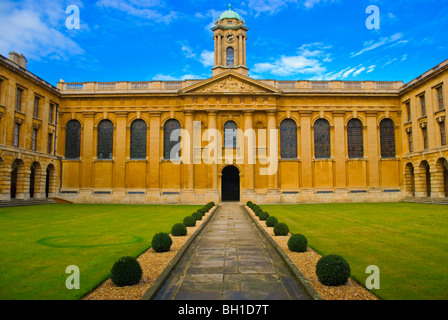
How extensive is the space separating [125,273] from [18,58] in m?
37.8

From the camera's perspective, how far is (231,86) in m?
37.3

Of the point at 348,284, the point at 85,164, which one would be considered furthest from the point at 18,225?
the point at 85,164

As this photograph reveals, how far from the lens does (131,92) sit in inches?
1510

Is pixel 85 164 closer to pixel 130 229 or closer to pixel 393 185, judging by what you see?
pixel 130 229

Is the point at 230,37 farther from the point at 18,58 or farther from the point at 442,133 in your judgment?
the point at 442,133

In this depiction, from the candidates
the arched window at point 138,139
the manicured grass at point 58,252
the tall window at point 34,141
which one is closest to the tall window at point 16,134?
the tall window at point 34,141

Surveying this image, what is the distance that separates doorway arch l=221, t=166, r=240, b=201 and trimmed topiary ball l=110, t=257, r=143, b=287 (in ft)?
104

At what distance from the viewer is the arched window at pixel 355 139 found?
38.7m

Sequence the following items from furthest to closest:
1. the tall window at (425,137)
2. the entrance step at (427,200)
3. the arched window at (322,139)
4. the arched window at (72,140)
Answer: the arched window at (72,140)
the arched window at (322,139)
the tall window at (425,137)
the entrance step at (427,200)

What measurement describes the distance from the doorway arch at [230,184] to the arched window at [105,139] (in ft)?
47.5

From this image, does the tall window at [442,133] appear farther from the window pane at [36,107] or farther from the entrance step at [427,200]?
the window pane at [36,107]

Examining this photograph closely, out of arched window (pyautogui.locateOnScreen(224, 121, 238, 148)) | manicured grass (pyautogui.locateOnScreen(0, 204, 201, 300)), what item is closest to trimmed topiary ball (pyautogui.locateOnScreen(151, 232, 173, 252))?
manicured grass (pyautogui.locateOnScreen(0, 204, 201, 300))

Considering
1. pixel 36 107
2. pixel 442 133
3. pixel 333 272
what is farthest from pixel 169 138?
pixel 333 272

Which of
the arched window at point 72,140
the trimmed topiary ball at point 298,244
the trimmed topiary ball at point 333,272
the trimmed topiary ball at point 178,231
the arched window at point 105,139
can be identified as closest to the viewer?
the trimmed topiary ball at point 333,272
